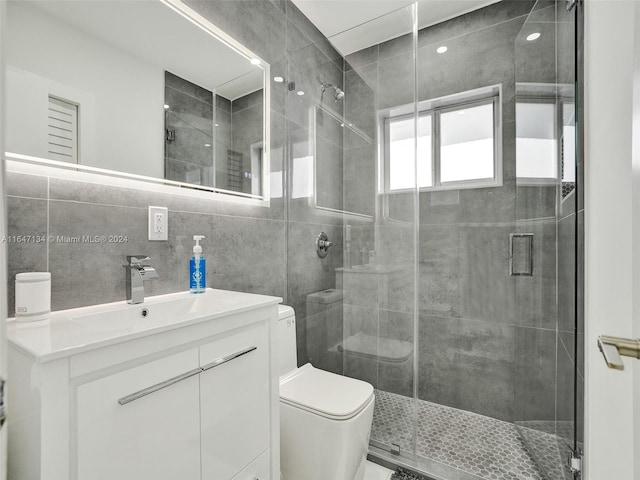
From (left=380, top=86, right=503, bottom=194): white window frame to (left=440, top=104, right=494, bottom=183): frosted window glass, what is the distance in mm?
24

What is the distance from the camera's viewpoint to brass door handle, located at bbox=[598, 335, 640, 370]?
52 cm

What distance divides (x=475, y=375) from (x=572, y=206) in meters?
1.35

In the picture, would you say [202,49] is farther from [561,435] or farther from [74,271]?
[561,435]

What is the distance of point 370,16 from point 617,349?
7.60ft

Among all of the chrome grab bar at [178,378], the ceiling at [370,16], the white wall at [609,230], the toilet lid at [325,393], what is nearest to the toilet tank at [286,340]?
the toilet lid at [325,393]

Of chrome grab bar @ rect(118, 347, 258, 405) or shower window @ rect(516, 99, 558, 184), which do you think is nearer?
chrome grab bar @ rect(118, 347, 258, 405)

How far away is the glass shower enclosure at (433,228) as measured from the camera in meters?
1.68

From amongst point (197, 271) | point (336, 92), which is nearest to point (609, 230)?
point (197, 271)

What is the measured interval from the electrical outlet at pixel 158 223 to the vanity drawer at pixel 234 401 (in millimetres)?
540

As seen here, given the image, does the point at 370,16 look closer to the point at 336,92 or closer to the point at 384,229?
the point at 336,92

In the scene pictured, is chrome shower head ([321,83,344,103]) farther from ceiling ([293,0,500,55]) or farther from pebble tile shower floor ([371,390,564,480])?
pebble tile shower floor ([371,390,564,480])

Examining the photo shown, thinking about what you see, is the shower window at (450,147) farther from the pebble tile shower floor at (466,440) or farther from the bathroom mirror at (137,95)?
the pebble tile shower floor at (466,440)

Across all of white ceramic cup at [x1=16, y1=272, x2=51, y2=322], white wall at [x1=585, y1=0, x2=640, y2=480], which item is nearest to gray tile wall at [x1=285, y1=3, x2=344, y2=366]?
white ceramic cup at [x1=16, y1=272, x2=51, y2=322]

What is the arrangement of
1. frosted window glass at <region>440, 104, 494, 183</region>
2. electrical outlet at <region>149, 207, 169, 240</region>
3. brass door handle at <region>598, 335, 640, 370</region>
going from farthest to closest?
1. frosted window glass at <region>440, 104, 494, 183</region>
2. electrical outlet at <region>149, 207, 169, 240</region>
3. brass door handle at <region>598, 335, 640, 370</region>
